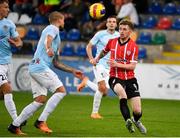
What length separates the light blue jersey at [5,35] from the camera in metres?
13.3

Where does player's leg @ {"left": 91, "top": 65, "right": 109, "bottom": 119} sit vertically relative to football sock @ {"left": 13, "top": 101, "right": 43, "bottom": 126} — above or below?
below

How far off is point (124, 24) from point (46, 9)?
15.4 meters

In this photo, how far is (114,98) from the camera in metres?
23.0

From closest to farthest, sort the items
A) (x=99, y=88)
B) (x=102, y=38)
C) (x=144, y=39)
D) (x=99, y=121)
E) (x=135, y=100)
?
(x=135, y=100) → (x=99, y=121) → (x=99, y=88) → (x=102, y=38) → (x=144, y=39)

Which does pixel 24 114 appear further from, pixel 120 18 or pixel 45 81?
pixel 120 18

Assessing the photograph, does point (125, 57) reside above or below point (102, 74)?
above

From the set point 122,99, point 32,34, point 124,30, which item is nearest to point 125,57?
point 124,30

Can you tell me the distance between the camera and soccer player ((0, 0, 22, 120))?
43.0 ft

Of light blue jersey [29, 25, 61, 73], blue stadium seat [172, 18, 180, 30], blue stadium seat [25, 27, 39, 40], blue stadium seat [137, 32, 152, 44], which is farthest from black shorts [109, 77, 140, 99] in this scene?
blue stadium seat [25, 27, 39, 40]

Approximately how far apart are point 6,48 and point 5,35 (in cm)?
24

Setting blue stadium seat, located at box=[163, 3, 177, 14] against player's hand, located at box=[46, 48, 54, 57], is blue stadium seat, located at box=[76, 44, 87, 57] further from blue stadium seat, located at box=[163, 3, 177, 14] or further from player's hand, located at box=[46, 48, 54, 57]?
player's hand, located at box=[46, 48, 54, 57]

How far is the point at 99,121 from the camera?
15578 mm

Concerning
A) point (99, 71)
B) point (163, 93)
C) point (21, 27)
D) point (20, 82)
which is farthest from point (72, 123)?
point (21, 27)

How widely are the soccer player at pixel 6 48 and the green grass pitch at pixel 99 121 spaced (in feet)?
1.77
